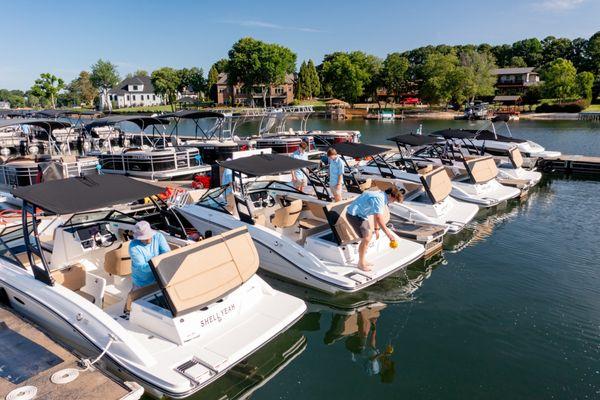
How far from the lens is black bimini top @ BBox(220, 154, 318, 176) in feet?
26.8

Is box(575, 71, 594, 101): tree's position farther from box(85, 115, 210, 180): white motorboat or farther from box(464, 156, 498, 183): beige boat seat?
box(85, 115, 210, 180): white motorboat

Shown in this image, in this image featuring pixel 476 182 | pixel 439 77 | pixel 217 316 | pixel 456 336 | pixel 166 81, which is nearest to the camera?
pixel 217 316

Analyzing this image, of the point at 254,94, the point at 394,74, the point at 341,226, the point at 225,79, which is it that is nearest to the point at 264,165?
the point at 341,226

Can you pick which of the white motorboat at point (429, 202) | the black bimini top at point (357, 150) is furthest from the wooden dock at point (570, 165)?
the black bimini top at point (357, 150)

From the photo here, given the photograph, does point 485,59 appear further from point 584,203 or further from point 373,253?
point 373,253

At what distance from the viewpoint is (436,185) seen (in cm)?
1109

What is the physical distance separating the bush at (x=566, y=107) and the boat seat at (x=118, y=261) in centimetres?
7320

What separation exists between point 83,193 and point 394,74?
80731mm

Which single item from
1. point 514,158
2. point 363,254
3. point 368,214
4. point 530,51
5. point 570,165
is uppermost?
point 530,51

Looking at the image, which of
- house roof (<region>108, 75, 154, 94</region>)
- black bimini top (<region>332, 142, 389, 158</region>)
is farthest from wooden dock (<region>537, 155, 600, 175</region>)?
house roof (<region>108, 75, 154, 94</region>)

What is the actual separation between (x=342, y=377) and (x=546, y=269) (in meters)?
5.82

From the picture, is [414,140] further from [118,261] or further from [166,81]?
[166,81]

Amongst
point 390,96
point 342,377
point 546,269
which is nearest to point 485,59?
point 390,96

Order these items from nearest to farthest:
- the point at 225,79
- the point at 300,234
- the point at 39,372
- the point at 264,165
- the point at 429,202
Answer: the point at 39,372 → the point at 264,165 → the point at 300,234 → the point at 429,202 → the point at 225,79
